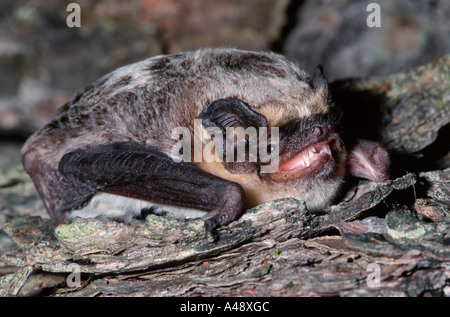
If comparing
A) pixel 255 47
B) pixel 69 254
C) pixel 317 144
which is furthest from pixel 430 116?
pixel 255 47

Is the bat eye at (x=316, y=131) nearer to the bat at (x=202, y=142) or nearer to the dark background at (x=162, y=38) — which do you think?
the bat at (x=202, y=142)

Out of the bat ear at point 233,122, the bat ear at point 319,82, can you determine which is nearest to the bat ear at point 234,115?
the bat ear at point 233,122

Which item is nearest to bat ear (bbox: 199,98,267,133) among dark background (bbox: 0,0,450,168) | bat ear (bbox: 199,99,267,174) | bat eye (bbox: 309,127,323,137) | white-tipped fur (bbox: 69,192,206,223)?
bat ear (bbox: 199,99,267,174)

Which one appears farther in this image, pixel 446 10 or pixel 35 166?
pixel 446 10

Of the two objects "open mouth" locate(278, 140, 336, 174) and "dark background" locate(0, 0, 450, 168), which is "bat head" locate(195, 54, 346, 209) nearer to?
"open mouth" locate(278, 140, 336, 174)

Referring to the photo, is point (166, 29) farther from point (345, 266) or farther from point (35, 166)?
point (345, 266)

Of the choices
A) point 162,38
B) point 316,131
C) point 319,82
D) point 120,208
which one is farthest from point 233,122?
point 162,38

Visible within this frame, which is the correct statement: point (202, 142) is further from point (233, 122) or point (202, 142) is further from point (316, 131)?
point (316, 131)
